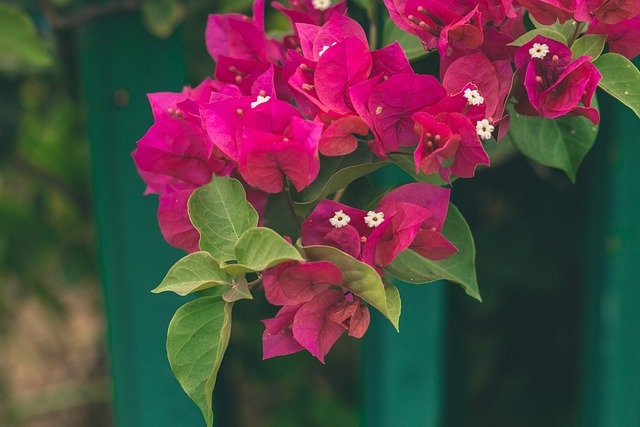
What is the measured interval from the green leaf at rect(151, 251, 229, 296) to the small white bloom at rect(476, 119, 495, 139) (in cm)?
15

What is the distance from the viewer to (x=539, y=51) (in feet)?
1.35

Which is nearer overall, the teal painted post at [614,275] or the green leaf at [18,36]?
the green leaf at [18,36]

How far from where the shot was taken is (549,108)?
42 centimetres

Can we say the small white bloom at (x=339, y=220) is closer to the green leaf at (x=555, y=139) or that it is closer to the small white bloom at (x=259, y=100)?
the small white bloom at (x=259, y=100)

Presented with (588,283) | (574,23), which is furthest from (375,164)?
(588,283)

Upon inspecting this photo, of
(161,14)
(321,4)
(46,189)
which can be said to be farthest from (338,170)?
(46,189)

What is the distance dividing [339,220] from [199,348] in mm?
100

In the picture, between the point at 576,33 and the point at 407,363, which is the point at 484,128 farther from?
the point at 407,363

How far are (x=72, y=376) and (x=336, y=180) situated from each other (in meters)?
1.66

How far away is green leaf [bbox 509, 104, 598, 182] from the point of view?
0.54 metres

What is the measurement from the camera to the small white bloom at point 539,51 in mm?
412

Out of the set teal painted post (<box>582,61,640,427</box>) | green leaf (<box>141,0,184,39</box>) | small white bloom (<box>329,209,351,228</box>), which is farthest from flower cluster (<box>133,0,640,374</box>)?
teal painted post (<box>582,61,640,427</box>)

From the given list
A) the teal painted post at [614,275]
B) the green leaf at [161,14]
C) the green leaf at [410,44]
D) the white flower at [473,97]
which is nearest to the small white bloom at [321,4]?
the green leaf at [410,44]

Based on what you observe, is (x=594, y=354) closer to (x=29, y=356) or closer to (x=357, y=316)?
(x=357, y=316)
